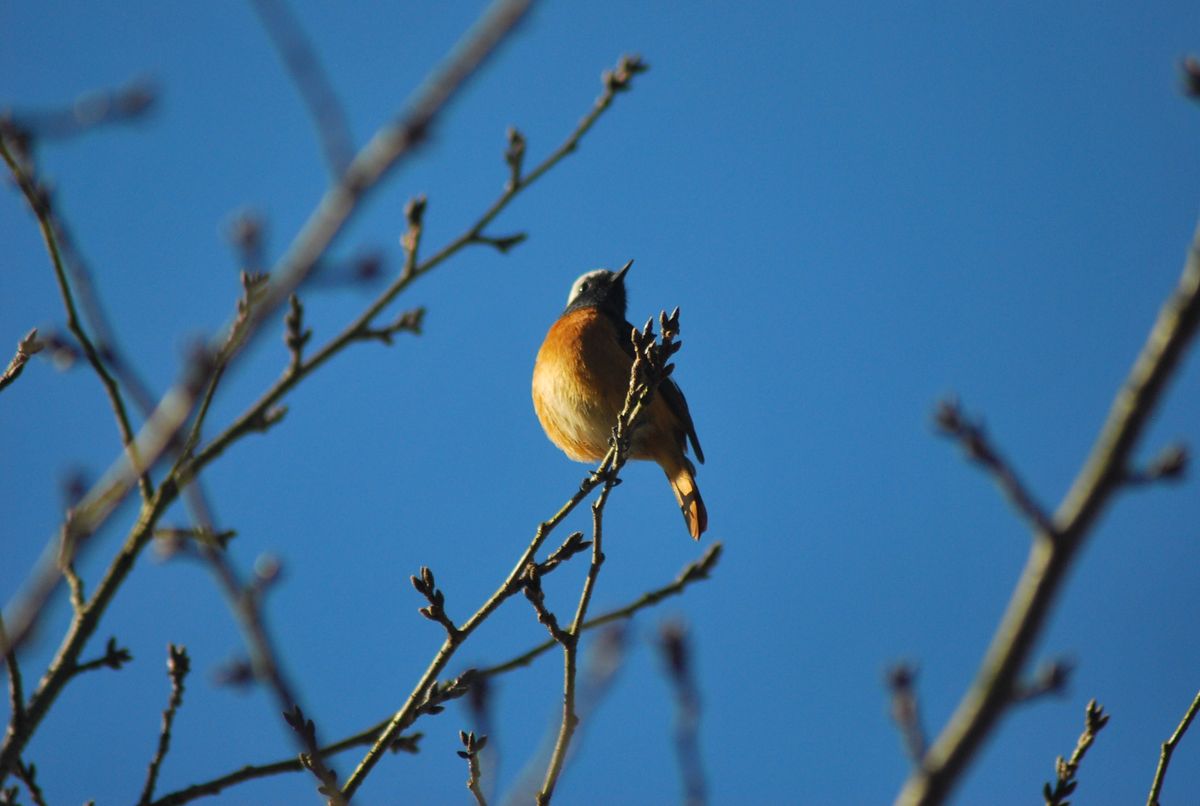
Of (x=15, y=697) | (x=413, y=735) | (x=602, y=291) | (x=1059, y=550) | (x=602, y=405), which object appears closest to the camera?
(x=1059, y=550)

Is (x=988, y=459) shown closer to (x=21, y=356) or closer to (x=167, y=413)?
(x=167, y=413)

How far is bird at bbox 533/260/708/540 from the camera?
6.62 m

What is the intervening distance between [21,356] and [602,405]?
391 centimetres

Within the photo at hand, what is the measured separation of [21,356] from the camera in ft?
10.0

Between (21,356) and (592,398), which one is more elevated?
(592,398)

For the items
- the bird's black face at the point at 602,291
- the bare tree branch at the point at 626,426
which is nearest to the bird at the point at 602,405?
the bird's black face at the point at 602,291

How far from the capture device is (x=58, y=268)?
8.60 ft

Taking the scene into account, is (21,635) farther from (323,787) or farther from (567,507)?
(567,507)

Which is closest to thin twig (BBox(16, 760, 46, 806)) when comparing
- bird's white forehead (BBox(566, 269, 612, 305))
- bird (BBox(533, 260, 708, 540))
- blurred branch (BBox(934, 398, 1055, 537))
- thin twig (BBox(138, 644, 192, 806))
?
thin twig (BBox(138, 644, 192, 806))

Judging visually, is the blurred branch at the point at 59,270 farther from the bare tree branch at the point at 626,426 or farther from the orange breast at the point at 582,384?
the orange breast at the point at 582,384

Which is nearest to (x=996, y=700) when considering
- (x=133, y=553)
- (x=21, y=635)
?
(x=21, y=635)

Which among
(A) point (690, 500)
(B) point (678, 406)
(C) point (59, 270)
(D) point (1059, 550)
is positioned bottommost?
(D) point (1059, 550)

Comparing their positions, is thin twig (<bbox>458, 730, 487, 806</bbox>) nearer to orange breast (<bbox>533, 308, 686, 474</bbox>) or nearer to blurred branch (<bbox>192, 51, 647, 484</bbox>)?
blurred branch (<bbox>192, 51, 647, 484</bbox>)

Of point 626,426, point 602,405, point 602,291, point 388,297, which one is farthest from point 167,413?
point 602,291
